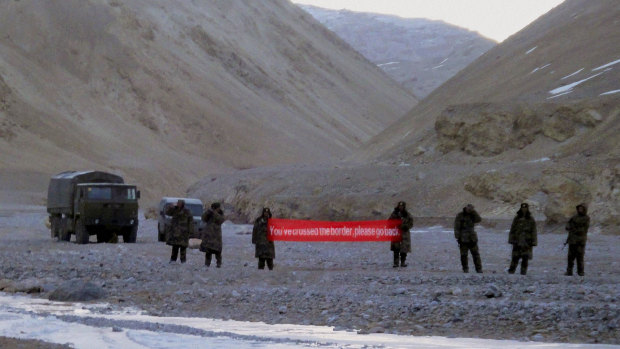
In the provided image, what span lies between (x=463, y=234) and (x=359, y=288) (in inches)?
129

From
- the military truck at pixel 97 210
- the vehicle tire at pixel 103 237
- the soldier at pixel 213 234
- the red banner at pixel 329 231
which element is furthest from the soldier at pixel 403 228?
the vehicle tire at pixel 103 237

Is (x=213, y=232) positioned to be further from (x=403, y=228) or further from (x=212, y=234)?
(x=403, y=228)

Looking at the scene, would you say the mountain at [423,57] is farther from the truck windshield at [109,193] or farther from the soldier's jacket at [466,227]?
the soldier's jacket at [466,227]

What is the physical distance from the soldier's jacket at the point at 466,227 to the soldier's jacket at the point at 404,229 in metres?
1.48

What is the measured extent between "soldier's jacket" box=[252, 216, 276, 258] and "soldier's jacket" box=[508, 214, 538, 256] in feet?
15.2

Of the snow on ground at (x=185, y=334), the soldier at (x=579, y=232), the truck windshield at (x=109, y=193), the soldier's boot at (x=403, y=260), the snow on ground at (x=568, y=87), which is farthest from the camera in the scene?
the snow on ground at (x=568, y=87)

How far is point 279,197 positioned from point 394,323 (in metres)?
32.8

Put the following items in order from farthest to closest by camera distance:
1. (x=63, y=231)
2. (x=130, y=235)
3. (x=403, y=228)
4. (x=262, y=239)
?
(x=63, y=231) < (x=130, y=235) < (x=403, y=228) < (x=262, y=239)

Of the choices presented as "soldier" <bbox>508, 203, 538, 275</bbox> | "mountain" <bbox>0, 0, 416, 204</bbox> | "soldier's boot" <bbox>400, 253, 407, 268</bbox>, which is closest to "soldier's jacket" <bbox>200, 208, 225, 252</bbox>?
"soldier's boot" <bbox>400, 253, 407, 268</bbox>

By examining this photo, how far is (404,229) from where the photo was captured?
19.6 metres

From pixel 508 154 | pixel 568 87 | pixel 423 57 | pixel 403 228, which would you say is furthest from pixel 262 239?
pixel 423 57

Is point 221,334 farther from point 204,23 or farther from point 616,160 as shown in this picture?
point 204,23

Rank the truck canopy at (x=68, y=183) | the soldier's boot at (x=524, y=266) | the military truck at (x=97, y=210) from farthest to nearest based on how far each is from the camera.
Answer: the truck canopy at (x=68, y=183)
the military truck at (x=97, y=210)
the soldier's boot at (x=524, y=266)

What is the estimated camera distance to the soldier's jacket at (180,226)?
19688 mm
